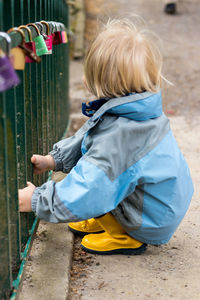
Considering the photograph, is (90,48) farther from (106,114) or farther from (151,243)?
(151,243)

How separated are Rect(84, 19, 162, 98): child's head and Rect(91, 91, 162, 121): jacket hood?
5cm

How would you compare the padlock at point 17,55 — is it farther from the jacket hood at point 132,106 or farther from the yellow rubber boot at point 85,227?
the yellow rubber boot at point 85,227

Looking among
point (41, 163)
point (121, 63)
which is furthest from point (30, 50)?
point (41, 163)

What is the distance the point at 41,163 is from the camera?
8.05 feet

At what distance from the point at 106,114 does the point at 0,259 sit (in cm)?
88

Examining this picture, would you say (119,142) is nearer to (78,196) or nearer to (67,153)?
(78,196)

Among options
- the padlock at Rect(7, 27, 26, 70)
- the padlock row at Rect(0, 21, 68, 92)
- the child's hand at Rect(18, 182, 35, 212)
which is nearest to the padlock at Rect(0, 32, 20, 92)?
the padlock row at Rect(0, 21, 68, 92)

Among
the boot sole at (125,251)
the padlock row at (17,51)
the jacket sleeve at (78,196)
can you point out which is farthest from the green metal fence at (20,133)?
the boot sole at (125,251)

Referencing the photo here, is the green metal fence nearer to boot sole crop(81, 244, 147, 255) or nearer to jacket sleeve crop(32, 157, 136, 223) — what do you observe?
jacket sleeve crop(32, 157, 136, 223)

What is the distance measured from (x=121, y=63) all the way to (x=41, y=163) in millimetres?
713

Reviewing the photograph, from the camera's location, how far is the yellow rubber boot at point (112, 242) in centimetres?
242

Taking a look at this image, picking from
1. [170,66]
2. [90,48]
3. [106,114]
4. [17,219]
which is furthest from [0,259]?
[170,66]

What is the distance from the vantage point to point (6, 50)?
4.75ft

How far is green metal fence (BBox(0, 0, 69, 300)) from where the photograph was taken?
1.64 metres
